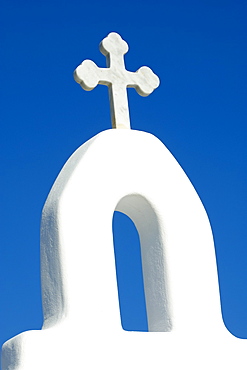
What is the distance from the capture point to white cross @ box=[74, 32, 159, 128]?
22.9 ft

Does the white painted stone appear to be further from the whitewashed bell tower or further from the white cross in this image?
the white cross

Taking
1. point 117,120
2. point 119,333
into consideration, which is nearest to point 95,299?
point 119,333

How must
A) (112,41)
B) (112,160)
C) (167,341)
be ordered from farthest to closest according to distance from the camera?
(112,41) < (112,160) < (167,341)

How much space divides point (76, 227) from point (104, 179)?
54 centimetres

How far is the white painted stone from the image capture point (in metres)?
5.81

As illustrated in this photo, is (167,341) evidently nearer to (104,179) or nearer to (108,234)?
(108,234)

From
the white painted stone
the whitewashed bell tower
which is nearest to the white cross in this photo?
the whitewashed bell tower

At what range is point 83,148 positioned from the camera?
678cm

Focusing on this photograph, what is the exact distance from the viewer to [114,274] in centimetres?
625

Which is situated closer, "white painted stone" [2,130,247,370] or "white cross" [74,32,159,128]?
"white painted stone" [2,130,247,370]

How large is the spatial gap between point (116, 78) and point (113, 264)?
6.14 ft

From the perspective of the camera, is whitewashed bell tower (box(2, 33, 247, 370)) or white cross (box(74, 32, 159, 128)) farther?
white cross (box(74, 32, 159, 128))

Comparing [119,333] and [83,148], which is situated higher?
[83,148]

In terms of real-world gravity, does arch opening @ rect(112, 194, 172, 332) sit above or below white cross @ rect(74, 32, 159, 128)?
below
